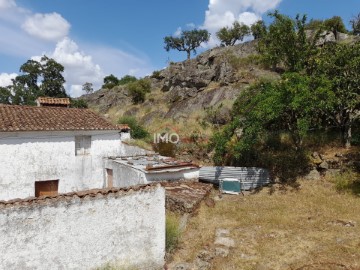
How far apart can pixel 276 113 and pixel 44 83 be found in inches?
1243

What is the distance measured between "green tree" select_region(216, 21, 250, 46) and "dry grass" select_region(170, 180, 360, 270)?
1433 inches

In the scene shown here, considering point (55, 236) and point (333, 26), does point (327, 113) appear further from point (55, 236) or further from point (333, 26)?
point (333, 26)

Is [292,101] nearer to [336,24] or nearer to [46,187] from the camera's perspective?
[46,187]

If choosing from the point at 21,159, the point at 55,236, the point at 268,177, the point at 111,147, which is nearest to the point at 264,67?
the point at 268,177

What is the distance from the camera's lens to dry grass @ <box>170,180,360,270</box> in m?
9.02

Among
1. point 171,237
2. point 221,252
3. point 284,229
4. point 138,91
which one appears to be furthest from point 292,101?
point 138,91

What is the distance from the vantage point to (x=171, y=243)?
31.4ft

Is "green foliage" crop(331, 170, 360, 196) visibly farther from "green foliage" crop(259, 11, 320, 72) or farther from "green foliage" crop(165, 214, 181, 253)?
"green foliage" crop(165, 214, 181, 253)

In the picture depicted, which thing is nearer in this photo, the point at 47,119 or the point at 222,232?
the point at 222,232

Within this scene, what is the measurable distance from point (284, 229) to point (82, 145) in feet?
39.1

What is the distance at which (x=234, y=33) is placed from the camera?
4644 centimetres

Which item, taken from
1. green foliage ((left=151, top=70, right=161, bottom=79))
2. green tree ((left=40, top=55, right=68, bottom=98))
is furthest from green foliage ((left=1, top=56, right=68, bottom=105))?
green foliage ((left=151, top=70, right=161, bottom=79))

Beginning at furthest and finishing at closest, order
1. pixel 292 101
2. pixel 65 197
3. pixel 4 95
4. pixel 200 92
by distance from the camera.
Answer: pixel 4 95 → pixel 200 92 → pixel 292 101 → pixel 65 197

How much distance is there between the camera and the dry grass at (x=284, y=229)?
9.02m
